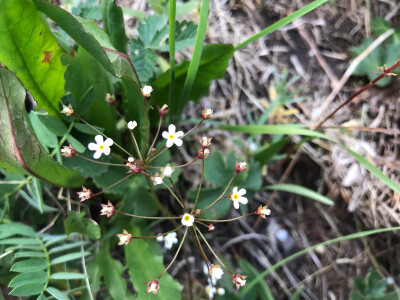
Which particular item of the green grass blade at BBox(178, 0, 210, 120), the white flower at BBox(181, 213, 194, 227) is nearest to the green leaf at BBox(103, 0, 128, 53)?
the green grass blade at BBox(178, 0, 210, 120)

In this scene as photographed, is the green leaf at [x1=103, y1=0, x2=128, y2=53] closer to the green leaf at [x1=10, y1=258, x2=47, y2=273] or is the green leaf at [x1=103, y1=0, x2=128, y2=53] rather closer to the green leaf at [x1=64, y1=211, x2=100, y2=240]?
the green leaf at [x1=64, y1=211, x2=100, y2=240]

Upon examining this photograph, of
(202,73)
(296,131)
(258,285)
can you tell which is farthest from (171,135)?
(258,285)

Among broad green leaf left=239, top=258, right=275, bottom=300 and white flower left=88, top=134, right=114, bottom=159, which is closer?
white flower left=88, top=134, right=114, bottom=159

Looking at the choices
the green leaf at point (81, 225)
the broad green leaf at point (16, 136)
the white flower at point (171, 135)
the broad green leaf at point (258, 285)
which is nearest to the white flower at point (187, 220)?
the white flower at point (171, 135)

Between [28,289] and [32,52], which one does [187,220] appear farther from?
[32,52]

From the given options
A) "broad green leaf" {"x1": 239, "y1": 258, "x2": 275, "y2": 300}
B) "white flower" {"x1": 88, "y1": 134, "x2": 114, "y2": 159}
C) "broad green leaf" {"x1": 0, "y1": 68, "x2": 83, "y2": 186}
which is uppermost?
"broad green leaf" {"x1": 0, "y1": 68, "x2": 83, "y2": 186}

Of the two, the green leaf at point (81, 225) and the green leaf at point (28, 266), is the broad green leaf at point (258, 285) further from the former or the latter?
the green leaf at point (28, 266)
